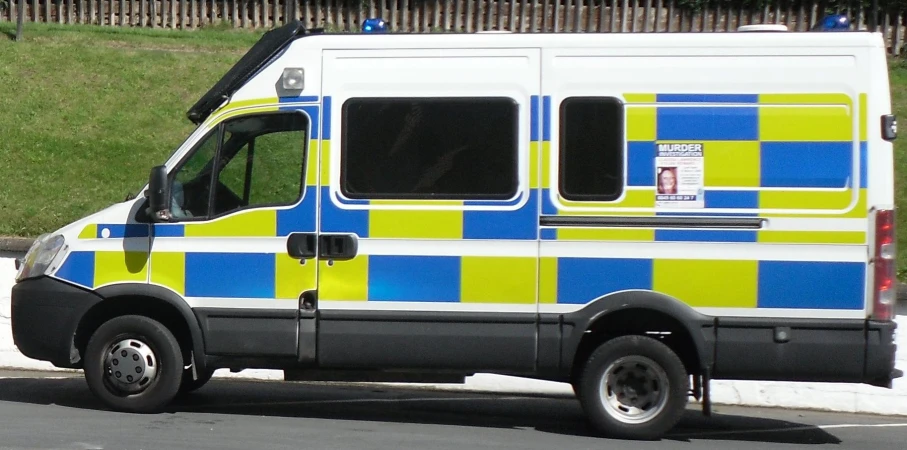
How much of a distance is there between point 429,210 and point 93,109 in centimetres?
779

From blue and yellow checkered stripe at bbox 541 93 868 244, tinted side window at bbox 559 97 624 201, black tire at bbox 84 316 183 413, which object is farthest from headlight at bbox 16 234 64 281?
blue and yellow checkered stripe at bbox 541 93 868 244

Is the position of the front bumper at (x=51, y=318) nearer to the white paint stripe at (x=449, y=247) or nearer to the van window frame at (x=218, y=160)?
the van window frame at (x=218, y=160)

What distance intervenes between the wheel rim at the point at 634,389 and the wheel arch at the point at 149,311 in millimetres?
2521

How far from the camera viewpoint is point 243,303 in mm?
7484

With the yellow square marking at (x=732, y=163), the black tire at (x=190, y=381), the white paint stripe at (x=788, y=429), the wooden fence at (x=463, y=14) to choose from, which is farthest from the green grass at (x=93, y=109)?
the yellow square marking at (x=732, y=163)

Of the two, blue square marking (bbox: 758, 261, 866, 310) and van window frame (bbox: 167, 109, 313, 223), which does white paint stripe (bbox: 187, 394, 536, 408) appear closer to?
van window frame (bbox: 167, 109, 313, 223)

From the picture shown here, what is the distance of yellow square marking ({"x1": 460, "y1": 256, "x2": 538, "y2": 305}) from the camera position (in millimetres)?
7270

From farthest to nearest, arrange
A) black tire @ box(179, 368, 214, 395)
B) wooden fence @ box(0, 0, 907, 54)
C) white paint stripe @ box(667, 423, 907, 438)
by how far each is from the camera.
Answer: wooden fence @ box(0, 0, 907, 54), black tire @ box(179, 368, 214, 395), white paint stripe @ box(667, 423, 907, 438)

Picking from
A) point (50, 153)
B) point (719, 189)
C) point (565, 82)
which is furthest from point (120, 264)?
point (50, 153)

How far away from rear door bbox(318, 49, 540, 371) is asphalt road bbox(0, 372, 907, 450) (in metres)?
0.56

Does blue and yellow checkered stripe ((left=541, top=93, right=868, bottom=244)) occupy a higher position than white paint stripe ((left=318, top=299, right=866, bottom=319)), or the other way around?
blue and yellow checkered stripe ((left=541, top=93, right=868, bottom=244))

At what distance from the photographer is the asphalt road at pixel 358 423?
23.5 feet

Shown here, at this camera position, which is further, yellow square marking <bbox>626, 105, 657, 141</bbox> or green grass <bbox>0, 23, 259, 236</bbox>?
green grass <bbox>0, 23, 259, 236</bbox>

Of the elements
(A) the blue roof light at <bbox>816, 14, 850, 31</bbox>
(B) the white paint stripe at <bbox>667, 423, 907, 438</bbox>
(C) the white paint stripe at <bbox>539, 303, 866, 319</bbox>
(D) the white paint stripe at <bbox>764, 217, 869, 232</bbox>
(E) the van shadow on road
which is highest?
(A) the blue roof light at <bbox>816, 14, 850, 31</bbox>
